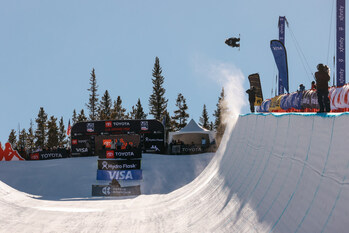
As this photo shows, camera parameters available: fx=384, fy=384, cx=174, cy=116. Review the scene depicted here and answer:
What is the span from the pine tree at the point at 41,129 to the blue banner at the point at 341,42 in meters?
76.0

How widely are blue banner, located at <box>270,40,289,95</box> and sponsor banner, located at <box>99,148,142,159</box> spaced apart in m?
11.6

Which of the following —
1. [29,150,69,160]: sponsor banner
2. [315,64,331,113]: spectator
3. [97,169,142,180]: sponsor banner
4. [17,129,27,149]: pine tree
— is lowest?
[17,129,27,149]: pine tree

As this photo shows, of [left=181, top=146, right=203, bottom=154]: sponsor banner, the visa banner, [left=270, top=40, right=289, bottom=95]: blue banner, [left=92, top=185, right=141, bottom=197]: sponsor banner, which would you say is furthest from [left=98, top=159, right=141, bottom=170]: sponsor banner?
[left=270, top=40, right=289, bottom=95]: blue banner

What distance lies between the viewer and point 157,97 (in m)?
71.8

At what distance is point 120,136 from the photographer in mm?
32281

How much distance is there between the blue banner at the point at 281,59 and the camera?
2706 centimetres

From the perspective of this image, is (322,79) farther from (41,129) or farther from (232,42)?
(41,129)

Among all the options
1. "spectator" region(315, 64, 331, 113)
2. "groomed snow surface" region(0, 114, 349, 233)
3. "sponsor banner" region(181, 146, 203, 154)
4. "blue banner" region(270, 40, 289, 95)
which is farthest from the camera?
"sponsor banner" region(181, 146, 203, 154)

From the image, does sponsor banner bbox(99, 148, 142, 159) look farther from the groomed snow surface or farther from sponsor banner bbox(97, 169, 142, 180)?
the groomed snow surface

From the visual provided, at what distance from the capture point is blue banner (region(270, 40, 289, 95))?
1065 inches

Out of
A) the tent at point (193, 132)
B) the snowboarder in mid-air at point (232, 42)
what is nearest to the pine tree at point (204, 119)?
the tent at point (193, 132)

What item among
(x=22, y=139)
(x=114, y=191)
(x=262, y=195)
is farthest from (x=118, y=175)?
(x=22, y=139)

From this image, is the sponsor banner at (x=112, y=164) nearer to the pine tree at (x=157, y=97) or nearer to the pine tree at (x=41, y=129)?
the pine tree at (x=157, y=97)

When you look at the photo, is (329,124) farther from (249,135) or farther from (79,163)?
(79,163)
